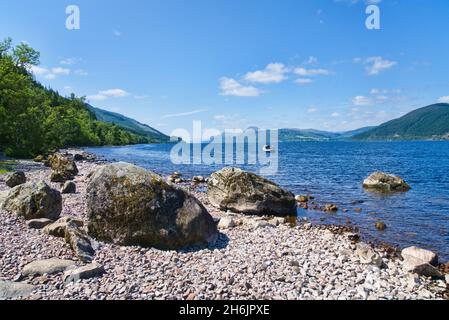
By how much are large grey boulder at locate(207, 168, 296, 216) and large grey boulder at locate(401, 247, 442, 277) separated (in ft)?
32.2

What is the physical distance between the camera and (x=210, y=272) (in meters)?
10.7

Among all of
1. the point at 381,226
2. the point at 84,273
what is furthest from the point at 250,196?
the point at 84,273

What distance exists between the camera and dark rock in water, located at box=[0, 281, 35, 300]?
835 centimetres

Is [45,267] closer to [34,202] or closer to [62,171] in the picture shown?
[34,202]

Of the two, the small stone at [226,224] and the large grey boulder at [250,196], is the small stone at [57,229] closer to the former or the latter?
the small stone at [226,224]

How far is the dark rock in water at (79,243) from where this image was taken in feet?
36.0

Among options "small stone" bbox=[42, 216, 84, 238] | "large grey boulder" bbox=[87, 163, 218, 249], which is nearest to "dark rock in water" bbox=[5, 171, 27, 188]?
"small stone" bbox=[42, 216, 84, 238]

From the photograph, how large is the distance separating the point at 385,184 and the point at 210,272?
31023mm

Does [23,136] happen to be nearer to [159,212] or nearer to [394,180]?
[159,212]

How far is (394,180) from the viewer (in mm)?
36000

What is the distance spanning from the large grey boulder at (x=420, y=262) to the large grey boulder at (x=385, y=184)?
23.0 m

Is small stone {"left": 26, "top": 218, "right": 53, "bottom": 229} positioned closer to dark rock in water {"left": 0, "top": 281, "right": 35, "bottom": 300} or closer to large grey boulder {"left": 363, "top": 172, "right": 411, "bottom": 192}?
dark rock in water {"left": 0, "top": 281, "right": 35, "bottom": 300}

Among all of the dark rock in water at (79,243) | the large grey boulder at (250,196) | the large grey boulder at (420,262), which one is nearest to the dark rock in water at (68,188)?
the large grey boulder at (250,196)
